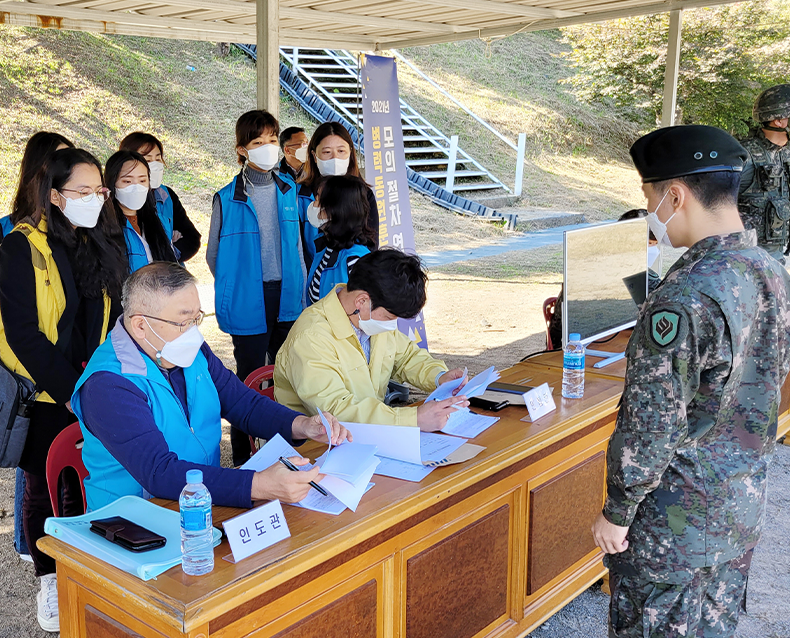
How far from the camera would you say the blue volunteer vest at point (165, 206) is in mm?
3791

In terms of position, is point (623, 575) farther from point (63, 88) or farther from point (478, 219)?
point (63, 88)

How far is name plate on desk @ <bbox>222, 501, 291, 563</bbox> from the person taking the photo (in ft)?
5.08

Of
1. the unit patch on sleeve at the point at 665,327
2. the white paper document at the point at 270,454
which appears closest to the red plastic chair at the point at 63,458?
the white paper document at the point at 270,454

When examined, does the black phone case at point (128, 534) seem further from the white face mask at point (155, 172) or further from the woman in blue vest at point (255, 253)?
the white face mask at point (155, 172)

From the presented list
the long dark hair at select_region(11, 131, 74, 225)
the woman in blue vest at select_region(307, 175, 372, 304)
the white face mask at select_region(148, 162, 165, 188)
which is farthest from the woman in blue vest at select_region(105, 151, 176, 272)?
the woman in blue vest at select_region(307, 175, 372, 304)

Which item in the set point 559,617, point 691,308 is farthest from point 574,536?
point 691,308

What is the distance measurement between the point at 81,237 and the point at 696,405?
2091 millimetres

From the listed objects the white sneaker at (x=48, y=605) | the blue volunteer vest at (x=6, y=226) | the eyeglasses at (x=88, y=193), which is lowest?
the white sneaker at (x=48, y=605)

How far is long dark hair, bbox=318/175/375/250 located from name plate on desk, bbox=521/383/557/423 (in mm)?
1238

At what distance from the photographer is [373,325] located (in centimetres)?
241

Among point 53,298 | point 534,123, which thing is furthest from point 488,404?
point 534,123

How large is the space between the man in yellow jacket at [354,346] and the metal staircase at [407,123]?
11351mm

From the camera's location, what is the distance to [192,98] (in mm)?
14102

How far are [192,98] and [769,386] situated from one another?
13909 mm
